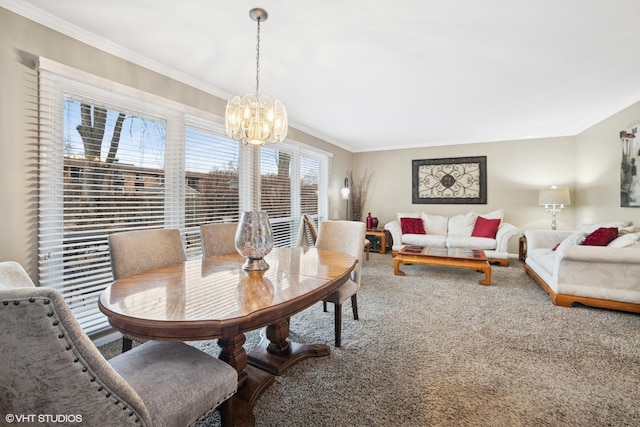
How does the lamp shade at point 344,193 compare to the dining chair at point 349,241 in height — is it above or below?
above

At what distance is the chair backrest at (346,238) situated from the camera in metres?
2.52

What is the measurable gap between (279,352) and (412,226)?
4.23 meters

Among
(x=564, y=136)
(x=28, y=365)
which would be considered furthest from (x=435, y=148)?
(x=28, y=365)

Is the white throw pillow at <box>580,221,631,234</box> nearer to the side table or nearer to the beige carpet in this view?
the beige carpet

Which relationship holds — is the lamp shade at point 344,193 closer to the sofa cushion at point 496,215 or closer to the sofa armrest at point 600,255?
the sofa cushion at point 496,215

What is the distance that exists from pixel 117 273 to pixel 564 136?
21.9 feet

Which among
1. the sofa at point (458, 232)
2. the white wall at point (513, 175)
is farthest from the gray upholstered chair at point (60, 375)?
the white wall at point (513, 175)

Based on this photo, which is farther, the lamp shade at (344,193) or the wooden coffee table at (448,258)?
the lamp shade at (344,193)

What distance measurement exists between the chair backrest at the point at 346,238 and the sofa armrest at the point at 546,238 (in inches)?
120

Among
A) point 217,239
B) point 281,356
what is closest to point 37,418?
point 281,356

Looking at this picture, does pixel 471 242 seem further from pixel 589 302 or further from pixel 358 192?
pixel 358 192

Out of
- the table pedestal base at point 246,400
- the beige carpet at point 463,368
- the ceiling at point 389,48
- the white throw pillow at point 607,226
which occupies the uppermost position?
the ceiling at point 389,48

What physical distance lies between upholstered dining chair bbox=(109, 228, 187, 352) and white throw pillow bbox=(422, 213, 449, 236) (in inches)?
188

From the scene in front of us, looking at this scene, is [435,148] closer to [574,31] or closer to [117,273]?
[574,31]
